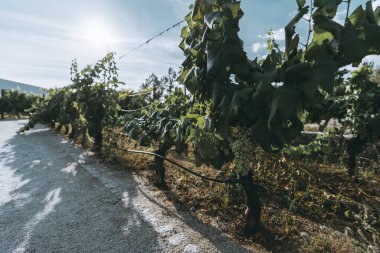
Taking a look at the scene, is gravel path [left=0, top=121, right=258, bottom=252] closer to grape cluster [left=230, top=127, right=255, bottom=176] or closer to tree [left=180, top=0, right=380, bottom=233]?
grape cluster [left=230, top=127, right=255, bottom=176]

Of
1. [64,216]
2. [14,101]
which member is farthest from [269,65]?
[14,101]

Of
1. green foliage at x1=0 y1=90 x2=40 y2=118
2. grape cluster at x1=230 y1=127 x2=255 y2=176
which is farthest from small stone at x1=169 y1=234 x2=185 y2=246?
green foliage at x1=0 y1=90 x2=40 y2=118

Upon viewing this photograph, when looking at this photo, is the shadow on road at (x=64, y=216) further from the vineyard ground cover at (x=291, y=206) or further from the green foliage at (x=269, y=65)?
the green foliage at (x=269, y=65)

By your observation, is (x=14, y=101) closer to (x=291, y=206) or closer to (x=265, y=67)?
(x=291, y=206)

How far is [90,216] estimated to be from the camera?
287 cm

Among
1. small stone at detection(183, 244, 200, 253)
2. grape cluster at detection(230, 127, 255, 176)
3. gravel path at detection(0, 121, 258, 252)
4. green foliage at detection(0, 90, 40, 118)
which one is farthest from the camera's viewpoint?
green foliage at detection(0, 90, 40, 118)

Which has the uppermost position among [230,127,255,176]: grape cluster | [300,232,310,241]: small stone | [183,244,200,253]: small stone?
[230,127,255,176]: grape cluster

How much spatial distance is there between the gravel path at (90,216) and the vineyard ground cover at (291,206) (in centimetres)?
26

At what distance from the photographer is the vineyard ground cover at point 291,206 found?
93.7 inches

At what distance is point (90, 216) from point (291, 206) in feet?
6.91

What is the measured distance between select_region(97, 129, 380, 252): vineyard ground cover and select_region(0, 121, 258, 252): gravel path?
0.26 metres

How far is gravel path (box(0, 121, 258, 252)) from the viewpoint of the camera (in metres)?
2.33

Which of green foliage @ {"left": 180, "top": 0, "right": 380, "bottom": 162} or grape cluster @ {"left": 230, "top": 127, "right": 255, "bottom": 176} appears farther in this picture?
grape cluster @ {"left": 230, "top": 127, "right": 255, "bottom": 176}

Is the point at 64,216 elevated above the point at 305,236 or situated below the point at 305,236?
below
